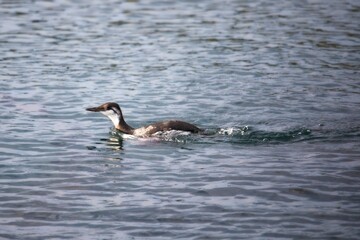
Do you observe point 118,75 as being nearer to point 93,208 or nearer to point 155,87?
point 155,87

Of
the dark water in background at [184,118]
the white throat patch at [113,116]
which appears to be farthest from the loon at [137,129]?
the dark water in background at [184,118]

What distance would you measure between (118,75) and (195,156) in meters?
7.72

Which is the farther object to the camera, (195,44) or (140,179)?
(195,44)

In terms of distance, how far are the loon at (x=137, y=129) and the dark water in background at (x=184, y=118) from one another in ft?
0.80

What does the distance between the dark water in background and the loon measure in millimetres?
243

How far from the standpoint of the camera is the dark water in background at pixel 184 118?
12492 mm

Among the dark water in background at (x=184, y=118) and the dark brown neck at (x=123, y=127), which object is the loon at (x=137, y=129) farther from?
the dark water in background at (x=184, y=118)

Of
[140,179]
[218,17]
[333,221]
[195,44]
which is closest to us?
[333,221]

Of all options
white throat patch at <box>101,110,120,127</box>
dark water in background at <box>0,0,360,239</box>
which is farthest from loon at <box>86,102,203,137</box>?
dark water in background at <box>0,0,360,239</box>

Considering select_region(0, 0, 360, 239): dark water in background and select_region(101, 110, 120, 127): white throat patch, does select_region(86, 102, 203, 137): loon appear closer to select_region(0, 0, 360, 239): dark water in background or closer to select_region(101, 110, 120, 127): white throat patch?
select_region(101, 110, 120, 127): white throat patch

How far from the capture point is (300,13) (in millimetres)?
31141

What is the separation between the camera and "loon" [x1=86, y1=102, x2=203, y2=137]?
665 inches

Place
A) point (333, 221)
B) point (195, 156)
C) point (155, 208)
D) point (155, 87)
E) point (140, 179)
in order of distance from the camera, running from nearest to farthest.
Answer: point (333, 221), point (155, 208), point (140, 179), point (195, 156), point (155, 87)

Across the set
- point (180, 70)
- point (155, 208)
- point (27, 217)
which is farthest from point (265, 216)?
point (180, 70)
